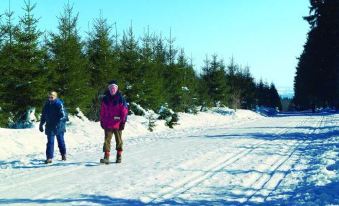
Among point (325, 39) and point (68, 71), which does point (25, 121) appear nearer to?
point (68, 71)

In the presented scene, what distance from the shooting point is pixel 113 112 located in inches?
464

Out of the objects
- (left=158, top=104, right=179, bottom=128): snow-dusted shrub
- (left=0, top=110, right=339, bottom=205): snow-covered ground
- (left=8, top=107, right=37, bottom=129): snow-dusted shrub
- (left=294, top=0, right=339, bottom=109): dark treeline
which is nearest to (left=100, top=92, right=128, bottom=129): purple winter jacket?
(left=0, top=110, right=339, bottom=205): snow-covered ground

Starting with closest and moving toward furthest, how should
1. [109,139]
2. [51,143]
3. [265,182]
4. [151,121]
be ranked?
[265,182] → [109,139] → [51,143] → [151,121]

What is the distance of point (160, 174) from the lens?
9625 mm

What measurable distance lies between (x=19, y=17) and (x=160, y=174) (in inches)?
567

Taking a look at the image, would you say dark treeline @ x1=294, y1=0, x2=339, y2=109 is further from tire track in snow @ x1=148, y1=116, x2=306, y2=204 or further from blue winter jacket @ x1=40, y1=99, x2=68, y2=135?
blue winter jacket @ x1=40, y1=99, x2=68, y2=135

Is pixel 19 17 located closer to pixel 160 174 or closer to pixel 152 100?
pixel 152 100

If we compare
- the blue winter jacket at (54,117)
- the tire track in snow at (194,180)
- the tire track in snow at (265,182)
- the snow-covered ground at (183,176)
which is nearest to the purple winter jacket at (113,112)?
the snow-covered ground at (183,176)

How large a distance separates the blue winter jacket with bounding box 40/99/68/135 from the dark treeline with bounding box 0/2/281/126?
726cm

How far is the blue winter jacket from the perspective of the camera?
12258 millimetres

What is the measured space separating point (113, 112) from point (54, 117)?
68.3 inches

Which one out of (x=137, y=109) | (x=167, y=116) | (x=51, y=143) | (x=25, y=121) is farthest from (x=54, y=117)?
(x=167, y=116)

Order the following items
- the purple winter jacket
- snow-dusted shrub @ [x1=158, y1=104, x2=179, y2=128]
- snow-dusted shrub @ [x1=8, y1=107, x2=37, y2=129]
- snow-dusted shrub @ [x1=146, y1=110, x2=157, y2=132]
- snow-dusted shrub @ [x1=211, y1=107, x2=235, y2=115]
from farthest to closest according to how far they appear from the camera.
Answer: snow-dusted shrub @ [x1=211, y1=107, x2=235, y2=115] < snow-dusted shrub @ [x1=158, y1=104, x2=179, y2=128] < snow-dusted shrub @ [x1=146, y1=110, x2=157, y2=132] < snow-dusted shrub @ [x1=8, y1=107, x2=37, y2=129] < the purple winter jacket

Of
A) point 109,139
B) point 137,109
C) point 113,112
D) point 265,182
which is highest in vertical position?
point 137,109
